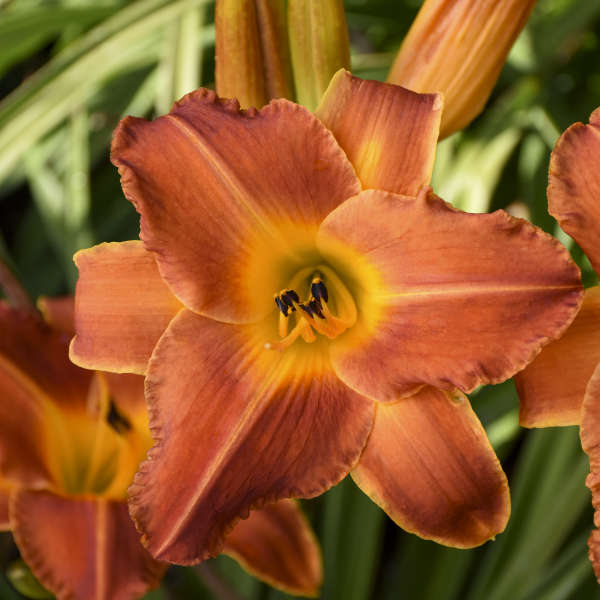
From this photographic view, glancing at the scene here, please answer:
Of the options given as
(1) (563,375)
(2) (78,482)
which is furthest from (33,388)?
(1) (563,375)

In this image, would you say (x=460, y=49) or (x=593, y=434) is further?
(x=460, y=49)

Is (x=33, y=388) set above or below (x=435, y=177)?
above

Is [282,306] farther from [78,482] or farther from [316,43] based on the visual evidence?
[78,482]

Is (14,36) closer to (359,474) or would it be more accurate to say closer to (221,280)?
(221,280)

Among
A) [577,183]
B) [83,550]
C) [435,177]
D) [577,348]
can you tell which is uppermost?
[577,183]

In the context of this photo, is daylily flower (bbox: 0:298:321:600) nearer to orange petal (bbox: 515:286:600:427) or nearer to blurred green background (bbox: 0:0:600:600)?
blurred green background (bbox: 0:0:600:600)

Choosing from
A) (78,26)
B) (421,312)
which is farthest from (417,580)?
(78,26)
